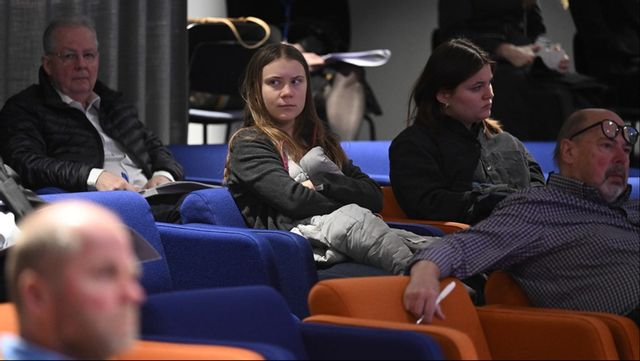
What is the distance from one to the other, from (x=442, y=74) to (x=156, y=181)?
1.22m

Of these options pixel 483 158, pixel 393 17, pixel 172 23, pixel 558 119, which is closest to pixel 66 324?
pixel 483 158

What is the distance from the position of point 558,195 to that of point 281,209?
111 centimetres

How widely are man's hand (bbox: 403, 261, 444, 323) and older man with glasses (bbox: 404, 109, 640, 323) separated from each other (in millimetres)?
51

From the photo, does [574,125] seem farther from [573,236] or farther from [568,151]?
[573,236]

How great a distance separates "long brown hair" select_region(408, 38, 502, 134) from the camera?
4773 millimetres

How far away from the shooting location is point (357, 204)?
4.47 metres

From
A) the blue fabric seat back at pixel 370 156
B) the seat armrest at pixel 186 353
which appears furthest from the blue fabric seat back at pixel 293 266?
the blue fabric seat back at pixel 370 156

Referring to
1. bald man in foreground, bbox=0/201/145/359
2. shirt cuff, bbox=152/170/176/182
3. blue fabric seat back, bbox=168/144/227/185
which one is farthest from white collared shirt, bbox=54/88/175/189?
bald man in foreground, bbox=0/201/145/359

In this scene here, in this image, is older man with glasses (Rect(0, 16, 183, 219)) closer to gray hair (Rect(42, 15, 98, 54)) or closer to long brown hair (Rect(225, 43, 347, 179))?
gray hair (Rect(42, 15, 98, 54))

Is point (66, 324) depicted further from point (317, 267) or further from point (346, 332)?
point (317, 267)

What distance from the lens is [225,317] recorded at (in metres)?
2.75

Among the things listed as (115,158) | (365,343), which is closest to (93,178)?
(115,158)

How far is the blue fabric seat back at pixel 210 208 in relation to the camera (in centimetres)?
428

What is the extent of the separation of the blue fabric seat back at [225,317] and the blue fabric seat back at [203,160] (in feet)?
10.2
